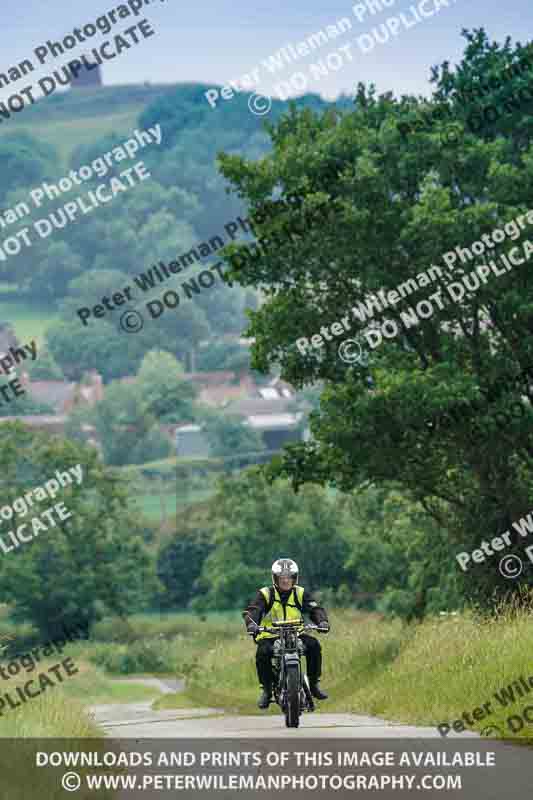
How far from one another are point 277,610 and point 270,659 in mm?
499

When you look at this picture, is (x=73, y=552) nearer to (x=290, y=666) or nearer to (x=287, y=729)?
(x=287, y=729)

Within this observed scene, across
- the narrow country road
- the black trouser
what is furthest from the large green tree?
the black trouser

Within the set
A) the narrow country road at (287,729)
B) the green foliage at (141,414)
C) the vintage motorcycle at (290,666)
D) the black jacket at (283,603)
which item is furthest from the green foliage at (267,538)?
the green foliage at (141,414)

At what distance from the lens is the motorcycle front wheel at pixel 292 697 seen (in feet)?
41.0

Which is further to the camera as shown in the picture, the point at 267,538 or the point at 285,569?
the point at 267,538

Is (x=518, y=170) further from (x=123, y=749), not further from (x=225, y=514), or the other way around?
(x=225, y=514)

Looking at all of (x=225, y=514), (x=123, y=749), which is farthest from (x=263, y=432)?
(x=123, y=749)

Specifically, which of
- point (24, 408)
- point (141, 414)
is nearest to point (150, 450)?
point (141, 414)

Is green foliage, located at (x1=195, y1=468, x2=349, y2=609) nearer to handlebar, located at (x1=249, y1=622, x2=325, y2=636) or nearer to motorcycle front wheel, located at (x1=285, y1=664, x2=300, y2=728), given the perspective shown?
motorcycle front wheel, located at (x1=285, y1=664, x2=300, y2=728)

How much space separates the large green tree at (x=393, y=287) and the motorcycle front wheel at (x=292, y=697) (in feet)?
43.5

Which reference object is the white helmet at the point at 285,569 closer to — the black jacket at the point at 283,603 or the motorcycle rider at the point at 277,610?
the motorcycle rider at the point at 277,610

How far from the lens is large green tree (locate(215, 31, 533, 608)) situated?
87.2ft

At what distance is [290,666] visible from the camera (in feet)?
41.0

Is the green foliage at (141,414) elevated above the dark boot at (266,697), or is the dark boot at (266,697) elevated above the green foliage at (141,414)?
the green foliage at (141,414)
